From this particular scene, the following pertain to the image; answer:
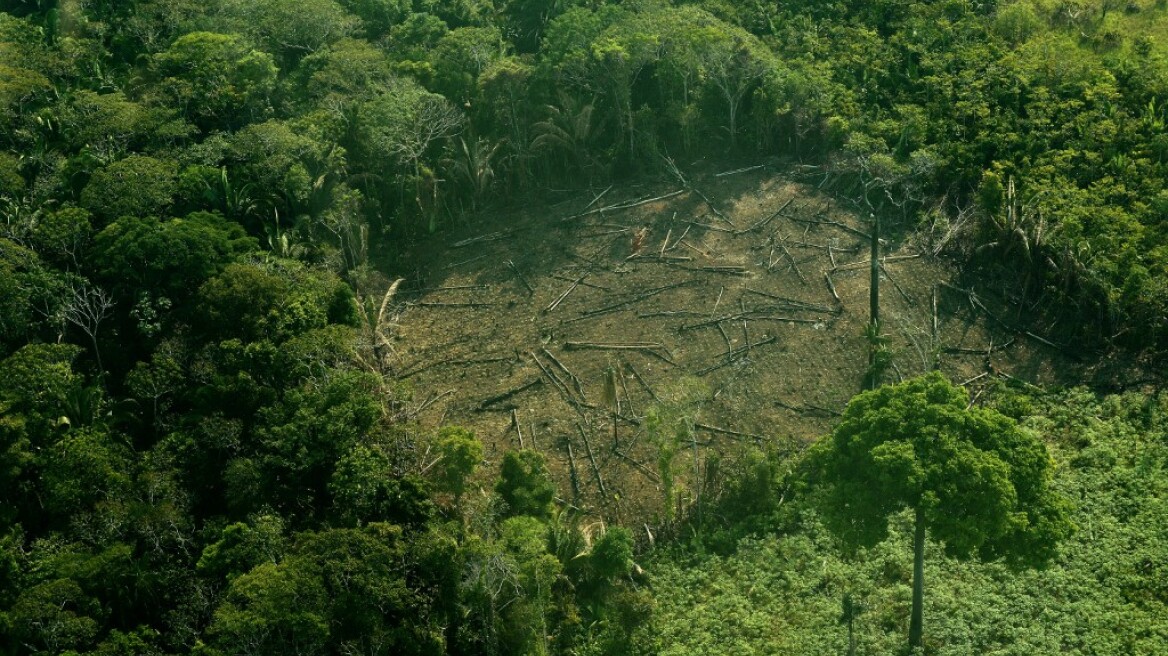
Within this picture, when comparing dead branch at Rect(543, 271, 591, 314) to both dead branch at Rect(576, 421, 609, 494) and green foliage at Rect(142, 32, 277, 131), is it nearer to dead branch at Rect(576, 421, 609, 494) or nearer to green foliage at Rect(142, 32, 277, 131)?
dead branch at Rect(576, 421, 609, 494)

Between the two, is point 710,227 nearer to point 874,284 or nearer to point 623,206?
point 623,206

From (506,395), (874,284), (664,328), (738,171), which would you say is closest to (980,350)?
(874,284)

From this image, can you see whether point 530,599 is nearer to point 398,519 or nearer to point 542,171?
point 398,519

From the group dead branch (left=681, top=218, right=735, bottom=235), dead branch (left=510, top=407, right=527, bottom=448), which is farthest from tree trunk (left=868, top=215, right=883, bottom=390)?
dead branch (left=510, top=407, right=527, bottom=448)

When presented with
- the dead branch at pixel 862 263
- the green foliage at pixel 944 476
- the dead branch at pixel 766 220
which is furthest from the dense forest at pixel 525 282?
the dead branch at pixel 766 220

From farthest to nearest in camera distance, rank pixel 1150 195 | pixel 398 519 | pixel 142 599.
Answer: pixel 1150 195, pixel 398 519, pixel 142 599

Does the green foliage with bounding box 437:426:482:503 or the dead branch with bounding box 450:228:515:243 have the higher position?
the dead branch with bounding box 450:228:515:243

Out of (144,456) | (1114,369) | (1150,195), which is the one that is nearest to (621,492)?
(144,456)
